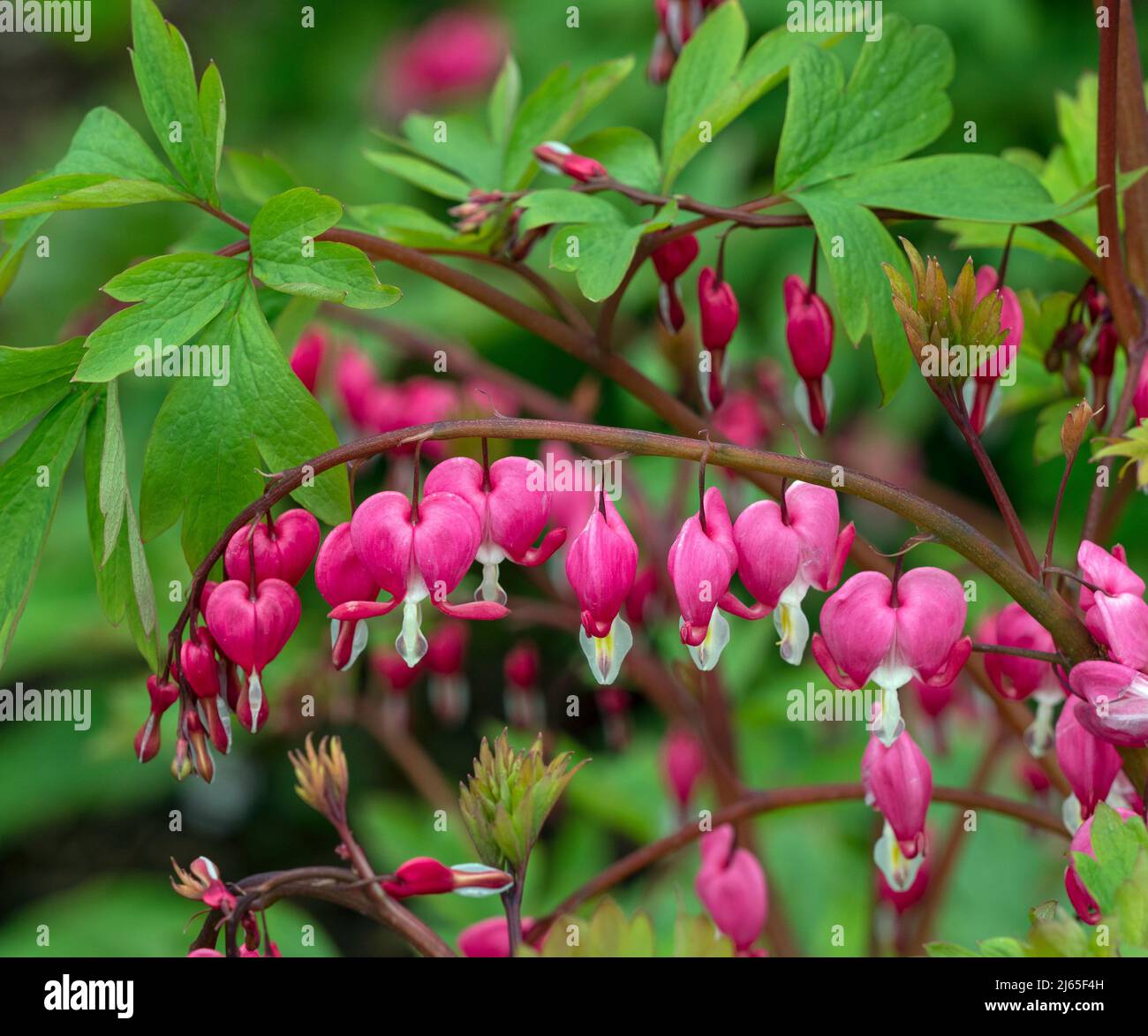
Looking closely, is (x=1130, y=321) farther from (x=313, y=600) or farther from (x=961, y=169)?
(x=313, y=600)

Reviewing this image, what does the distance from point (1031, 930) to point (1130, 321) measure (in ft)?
1.31

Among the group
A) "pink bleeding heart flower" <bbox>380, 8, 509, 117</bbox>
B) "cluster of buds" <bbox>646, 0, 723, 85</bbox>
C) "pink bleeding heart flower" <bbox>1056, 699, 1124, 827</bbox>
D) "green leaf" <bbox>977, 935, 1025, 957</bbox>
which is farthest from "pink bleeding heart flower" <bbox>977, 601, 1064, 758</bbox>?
"pink bleeding heart flower" <bbox>380, 8, 509, 117</bbox>

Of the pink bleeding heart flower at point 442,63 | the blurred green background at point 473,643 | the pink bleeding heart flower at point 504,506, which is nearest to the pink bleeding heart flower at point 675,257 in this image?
the pink bleeding heart flower at point 504,506

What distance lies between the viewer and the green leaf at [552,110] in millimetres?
940

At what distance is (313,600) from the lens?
8.38 ft

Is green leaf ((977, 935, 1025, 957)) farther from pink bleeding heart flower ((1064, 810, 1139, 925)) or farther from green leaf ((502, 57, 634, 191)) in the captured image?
green leaf ((502, 57, 634, 191))

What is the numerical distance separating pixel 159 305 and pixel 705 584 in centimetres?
34

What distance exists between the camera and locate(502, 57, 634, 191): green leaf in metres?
0.94

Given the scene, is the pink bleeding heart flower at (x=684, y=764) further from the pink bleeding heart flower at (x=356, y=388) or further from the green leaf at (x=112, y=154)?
the green leaf at (x=112, y=154)

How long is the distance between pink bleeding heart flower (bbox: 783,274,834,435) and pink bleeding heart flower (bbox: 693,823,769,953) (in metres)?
0.32

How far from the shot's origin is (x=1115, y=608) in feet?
2.14

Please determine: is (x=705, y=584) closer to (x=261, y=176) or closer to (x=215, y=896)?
(x=215, y=896)

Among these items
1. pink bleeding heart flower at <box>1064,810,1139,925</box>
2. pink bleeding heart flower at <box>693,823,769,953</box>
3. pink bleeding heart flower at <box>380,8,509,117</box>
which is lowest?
pink bleeding heart flower at <box>693,823,769,953</box>

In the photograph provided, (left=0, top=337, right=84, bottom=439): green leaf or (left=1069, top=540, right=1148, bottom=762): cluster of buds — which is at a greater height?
(left=0, top=337, right=84, bottom=439): green leaf
